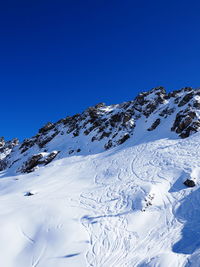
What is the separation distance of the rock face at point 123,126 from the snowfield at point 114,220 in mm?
11426

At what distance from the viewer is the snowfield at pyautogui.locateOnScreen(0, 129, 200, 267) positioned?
9.27 m

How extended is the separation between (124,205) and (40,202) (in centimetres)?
689

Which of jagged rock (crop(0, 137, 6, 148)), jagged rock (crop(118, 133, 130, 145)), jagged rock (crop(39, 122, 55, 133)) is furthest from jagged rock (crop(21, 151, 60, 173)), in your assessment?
jagged rock (crop(0, 137, 6, 148))

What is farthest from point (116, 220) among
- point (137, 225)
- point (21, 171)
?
point (21, 171)

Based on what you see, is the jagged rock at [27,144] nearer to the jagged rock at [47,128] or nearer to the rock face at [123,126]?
the rock face at [123,126]

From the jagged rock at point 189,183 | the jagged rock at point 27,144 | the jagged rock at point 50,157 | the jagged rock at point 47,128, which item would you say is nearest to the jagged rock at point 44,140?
the jagged rock at point 27,144

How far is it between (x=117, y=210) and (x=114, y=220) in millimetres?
1151

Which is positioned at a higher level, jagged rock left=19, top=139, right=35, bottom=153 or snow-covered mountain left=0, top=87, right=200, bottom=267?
jagged rock left=19, top=139, right=35, bottom=153

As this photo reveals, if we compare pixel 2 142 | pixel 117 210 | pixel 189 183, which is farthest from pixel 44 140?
pixel 2 142

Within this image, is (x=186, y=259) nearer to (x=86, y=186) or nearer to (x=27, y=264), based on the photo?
(x=27, y=264)

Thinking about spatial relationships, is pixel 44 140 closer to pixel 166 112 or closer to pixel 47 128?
pixel 47 128

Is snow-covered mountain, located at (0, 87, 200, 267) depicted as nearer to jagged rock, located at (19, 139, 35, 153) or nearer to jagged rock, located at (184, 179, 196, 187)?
jagged rock, located at (184, 179, 196, 187)

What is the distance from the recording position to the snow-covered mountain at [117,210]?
944 cm

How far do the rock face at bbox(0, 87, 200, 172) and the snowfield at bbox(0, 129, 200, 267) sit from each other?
11426 mm
